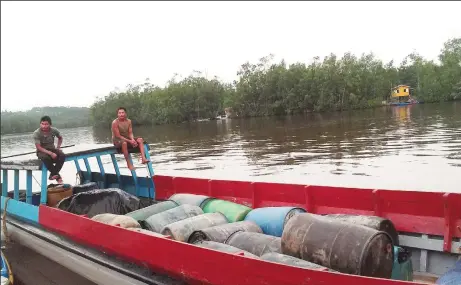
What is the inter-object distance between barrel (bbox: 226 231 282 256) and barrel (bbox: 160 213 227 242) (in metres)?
0.67

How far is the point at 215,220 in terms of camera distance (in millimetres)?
5914

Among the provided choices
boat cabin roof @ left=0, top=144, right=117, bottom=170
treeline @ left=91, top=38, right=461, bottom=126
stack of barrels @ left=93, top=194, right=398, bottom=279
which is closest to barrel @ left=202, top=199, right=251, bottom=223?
stack of barrels @ left=93, top=194, right=398, bottom=279

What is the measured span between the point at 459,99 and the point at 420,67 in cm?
2060

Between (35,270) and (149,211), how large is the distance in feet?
8.85

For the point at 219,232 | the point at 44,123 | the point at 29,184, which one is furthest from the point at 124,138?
the point at 219,232

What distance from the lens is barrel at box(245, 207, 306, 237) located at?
5.63 metres

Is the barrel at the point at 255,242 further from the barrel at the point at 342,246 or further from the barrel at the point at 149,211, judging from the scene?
the barrel at the point at 149,211

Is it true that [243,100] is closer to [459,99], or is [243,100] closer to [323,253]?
[459,99]

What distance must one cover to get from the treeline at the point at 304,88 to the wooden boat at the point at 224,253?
66.9 metres

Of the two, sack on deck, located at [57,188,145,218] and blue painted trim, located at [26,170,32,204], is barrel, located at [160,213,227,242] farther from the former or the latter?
blue painted trim, located at [26,170,32,204]

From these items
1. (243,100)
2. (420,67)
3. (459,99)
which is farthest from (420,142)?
(420,67)

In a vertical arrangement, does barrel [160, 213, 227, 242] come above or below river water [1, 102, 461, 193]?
above

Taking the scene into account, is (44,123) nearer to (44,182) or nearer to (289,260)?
(44,182)

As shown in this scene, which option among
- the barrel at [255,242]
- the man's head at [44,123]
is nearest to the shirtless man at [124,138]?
the man's head at [44,123]
